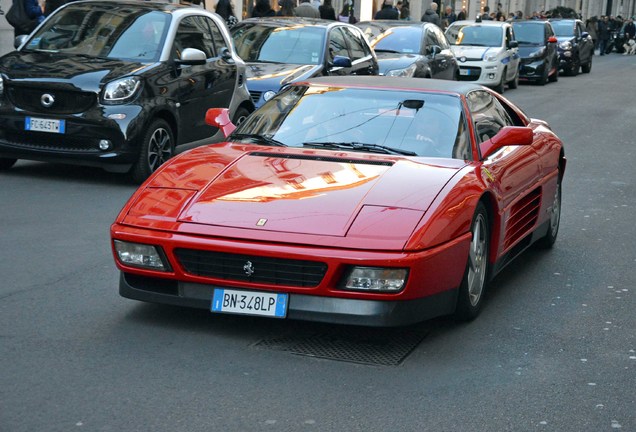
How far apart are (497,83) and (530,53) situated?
4361 millimetres

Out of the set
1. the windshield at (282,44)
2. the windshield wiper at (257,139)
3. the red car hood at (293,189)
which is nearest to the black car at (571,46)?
the windshield at (282,44)

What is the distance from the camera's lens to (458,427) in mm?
4625

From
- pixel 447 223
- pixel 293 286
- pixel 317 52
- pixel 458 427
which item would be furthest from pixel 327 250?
pixel 317 52

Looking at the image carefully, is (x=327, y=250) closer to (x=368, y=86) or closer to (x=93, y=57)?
(x=368, y=86)

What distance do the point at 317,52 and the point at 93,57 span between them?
446 cm

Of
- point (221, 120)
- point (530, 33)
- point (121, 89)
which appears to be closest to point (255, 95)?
point (121, 89)

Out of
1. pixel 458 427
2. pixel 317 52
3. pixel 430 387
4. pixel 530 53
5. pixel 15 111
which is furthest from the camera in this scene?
pixel 530 53

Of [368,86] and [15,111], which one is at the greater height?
[368,86]

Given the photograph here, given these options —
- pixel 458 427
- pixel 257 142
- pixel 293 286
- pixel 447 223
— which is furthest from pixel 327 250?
pixel 257 142

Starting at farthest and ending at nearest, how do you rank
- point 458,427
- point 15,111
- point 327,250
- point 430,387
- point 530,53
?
point 530,53, point 15,111, point 327,250, point 430,387, point 458,427

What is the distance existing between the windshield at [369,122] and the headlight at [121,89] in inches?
152

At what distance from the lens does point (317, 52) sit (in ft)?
A: 50.1

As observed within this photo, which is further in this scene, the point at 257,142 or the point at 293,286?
the point at 257,142

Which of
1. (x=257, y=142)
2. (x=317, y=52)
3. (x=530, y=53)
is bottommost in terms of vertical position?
(x=530, y=53)
